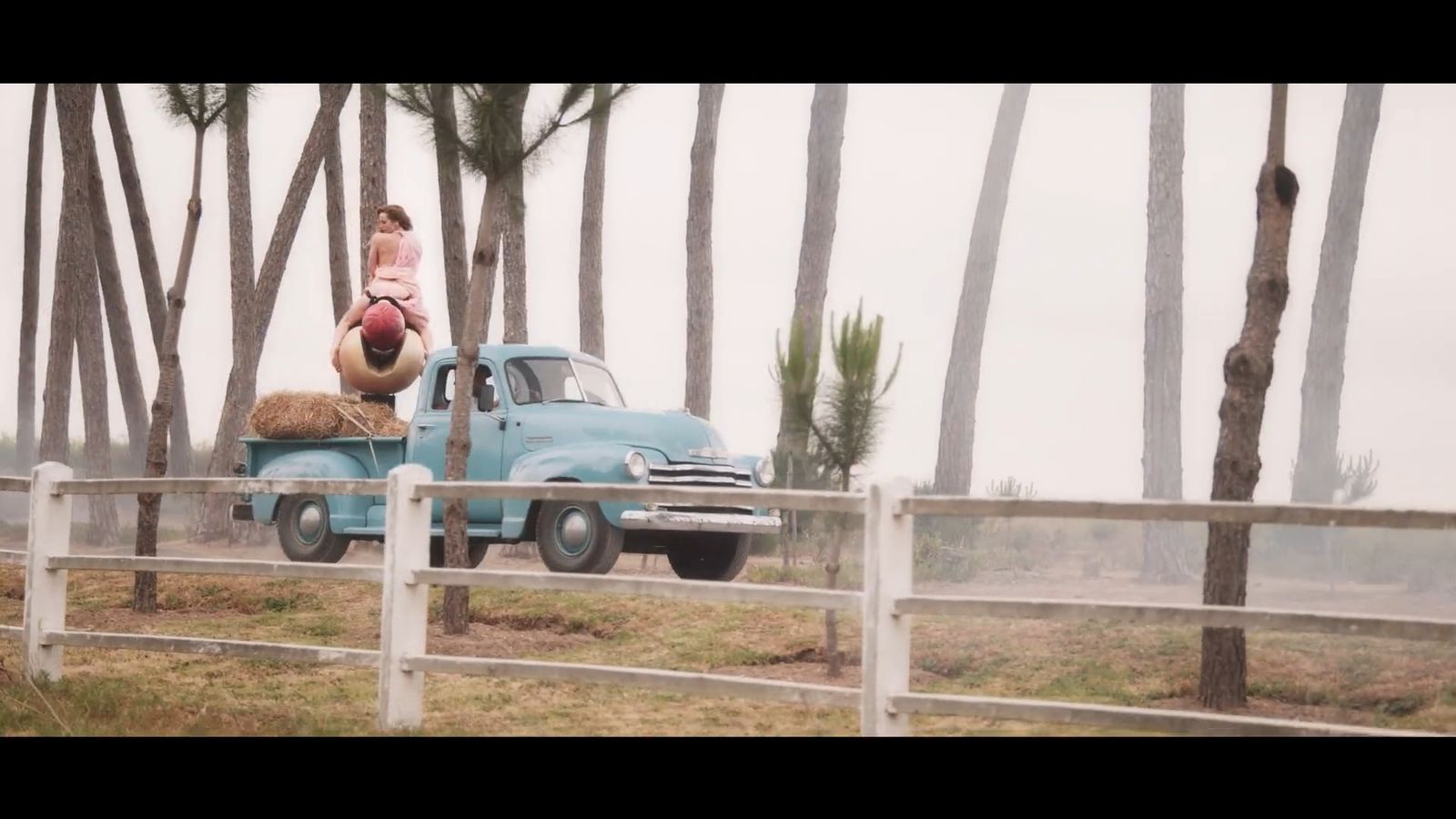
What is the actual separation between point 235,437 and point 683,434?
26.7 ft

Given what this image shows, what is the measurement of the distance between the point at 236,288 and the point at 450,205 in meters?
4.87

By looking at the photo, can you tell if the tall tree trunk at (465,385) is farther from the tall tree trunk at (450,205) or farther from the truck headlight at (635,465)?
the truck headlight at (635,465)

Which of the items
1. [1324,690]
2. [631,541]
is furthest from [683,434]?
[1324,690]

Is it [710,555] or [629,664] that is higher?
[710,555]

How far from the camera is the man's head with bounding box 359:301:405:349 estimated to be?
13.8 metres

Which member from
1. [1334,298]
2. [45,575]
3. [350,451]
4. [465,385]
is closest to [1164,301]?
[1334,298]

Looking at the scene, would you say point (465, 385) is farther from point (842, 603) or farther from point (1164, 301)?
point (1164, 301)

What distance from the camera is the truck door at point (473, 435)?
42.6 ft

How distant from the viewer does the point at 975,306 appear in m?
20.7

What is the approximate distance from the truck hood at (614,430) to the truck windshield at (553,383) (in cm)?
20

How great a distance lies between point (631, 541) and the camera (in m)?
12.9

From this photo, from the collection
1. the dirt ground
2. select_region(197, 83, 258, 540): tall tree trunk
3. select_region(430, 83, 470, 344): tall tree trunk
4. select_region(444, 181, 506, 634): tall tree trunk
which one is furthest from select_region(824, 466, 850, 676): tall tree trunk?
select_region(197, 83, 258, 540): tall tree trunk

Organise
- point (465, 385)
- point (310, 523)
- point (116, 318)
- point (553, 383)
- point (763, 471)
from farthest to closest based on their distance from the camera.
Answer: point (116, 318)
point (310, 523)
point (553, 383)
point (763, 471)
point (465, 385)

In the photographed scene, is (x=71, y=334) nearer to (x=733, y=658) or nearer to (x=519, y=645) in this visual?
(x=519, y=645)
